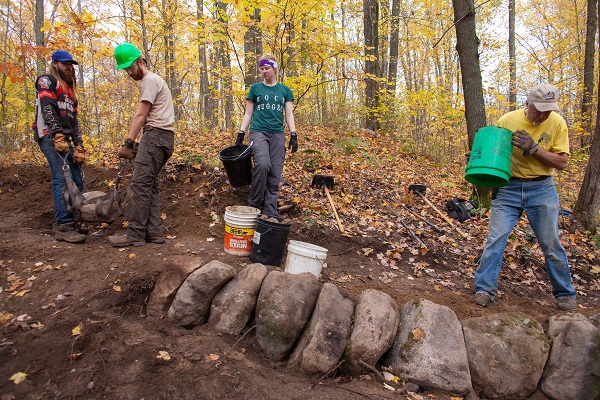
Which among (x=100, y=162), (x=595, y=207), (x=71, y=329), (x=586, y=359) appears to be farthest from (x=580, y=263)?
(x=100, y=162)

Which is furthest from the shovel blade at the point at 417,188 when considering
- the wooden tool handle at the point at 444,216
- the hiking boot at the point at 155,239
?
the hiking boot at the point at 155,239

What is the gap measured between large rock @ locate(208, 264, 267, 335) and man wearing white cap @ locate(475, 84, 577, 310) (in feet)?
7.65

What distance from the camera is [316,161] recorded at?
7684 millimetres

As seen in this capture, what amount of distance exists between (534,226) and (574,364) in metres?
1.50

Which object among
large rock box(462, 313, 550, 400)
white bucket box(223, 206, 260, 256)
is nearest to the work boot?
white bucket box(223, 206, 260, 256)

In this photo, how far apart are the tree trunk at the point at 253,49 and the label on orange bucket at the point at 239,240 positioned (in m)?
5.46

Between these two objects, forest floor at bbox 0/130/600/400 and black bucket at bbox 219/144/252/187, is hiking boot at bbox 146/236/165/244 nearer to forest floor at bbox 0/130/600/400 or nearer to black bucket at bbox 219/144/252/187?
forest floor at bbox 0/130/600/400

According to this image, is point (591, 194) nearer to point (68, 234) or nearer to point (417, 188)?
point (417, 188)

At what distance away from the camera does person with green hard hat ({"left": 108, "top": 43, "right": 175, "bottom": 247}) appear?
404 cm

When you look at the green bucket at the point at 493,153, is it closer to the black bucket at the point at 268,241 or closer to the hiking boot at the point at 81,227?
the black bucket at the point at 268,241

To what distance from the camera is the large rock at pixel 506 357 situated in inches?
103

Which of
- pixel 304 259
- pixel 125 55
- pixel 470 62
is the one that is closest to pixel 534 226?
pixel 304 259

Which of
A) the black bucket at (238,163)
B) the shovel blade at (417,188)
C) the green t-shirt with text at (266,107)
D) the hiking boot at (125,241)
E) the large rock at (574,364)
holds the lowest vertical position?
the large rock at (574,364)

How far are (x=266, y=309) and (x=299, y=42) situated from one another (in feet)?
21.3
